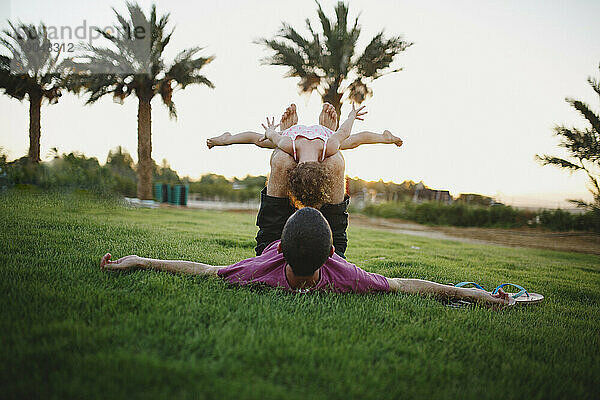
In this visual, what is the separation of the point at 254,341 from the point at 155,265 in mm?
1271

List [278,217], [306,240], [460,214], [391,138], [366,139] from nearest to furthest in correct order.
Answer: [306,240] < [278,217] < [391,138] < [366,139] < [460,214]

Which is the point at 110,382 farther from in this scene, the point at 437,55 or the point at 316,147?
the point at 437,55

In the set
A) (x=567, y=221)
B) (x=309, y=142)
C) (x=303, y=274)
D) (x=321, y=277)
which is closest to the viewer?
(x=303, y=274)

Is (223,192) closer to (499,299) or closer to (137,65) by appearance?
(137,65)

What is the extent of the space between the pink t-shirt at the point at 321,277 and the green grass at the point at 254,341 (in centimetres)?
8

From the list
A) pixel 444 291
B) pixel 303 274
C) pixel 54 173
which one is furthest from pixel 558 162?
pixel 54 173

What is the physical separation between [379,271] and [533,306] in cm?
140

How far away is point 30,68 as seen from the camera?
1062 centimetres

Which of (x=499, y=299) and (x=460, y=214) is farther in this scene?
(x=460, y=214)

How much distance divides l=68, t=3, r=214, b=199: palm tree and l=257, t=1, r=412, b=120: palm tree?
3.81 metres

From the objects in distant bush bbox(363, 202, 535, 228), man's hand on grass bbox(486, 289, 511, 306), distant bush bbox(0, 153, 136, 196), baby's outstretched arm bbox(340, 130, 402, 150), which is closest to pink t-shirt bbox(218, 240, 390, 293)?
man's hand on grass bbox(486, 289, 511, 306)

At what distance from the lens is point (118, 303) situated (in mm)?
1914

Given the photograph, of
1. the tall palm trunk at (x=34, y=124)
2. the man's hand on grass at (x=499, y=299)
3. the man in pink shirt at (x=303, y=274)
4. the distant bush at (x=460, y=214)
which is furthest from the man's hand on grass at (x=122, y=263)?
the distant bush at (x=460, y=214)

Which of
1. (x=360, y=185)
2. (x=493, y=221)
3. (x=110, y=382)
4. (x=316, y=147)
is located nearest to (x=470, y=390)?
(x=110, y=382)
